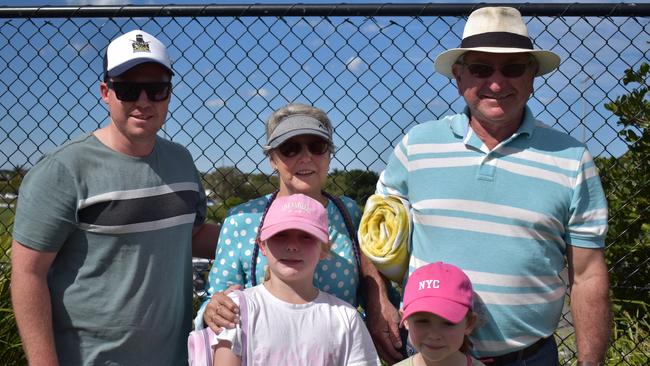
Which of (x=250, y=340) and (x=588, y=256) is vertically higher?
(x=588, y=256)

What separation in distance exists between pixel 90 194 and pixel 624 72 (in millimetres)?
3077

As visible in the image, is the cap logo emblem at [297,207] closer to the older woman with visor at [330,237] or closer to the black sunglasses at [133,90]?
the older woman with visor at [330,237]

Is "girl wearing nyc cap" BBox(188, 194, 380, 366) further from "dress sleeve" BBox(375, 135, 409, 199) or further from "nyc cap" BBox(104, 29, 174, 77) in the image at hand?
"nyc cap" BBox(104, 29, 174, 77)

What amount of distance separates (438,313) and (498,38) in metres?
1.00

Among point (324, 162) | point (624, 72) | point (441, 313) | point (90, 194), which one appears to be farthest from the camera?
point (624, 72)

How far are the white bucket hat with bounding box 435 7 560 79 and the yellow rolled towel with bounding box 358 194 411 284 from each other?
62 cm

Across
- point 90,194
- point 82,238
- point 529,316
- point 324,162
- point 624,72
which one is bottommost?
point 529,316

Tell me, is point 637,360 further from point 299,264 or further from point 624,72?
point 299,264

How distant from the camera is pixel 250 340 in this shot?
2.15 m

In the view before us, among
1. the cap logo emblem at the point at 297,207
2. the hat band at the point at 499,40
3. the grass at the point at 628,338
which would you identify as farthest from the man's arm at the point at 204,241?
the grass at the point at 628,338

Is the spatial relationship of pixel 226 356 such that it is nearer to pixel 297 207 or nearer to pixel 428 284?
pixel 297 207

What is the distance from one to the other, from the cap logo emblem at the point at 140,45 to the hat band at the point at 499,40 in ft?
3.78

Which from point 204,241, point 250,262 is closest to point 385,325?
point 250,262

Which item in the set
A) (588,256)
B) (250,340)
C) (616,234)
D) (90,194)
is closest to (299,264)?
(250,340)
